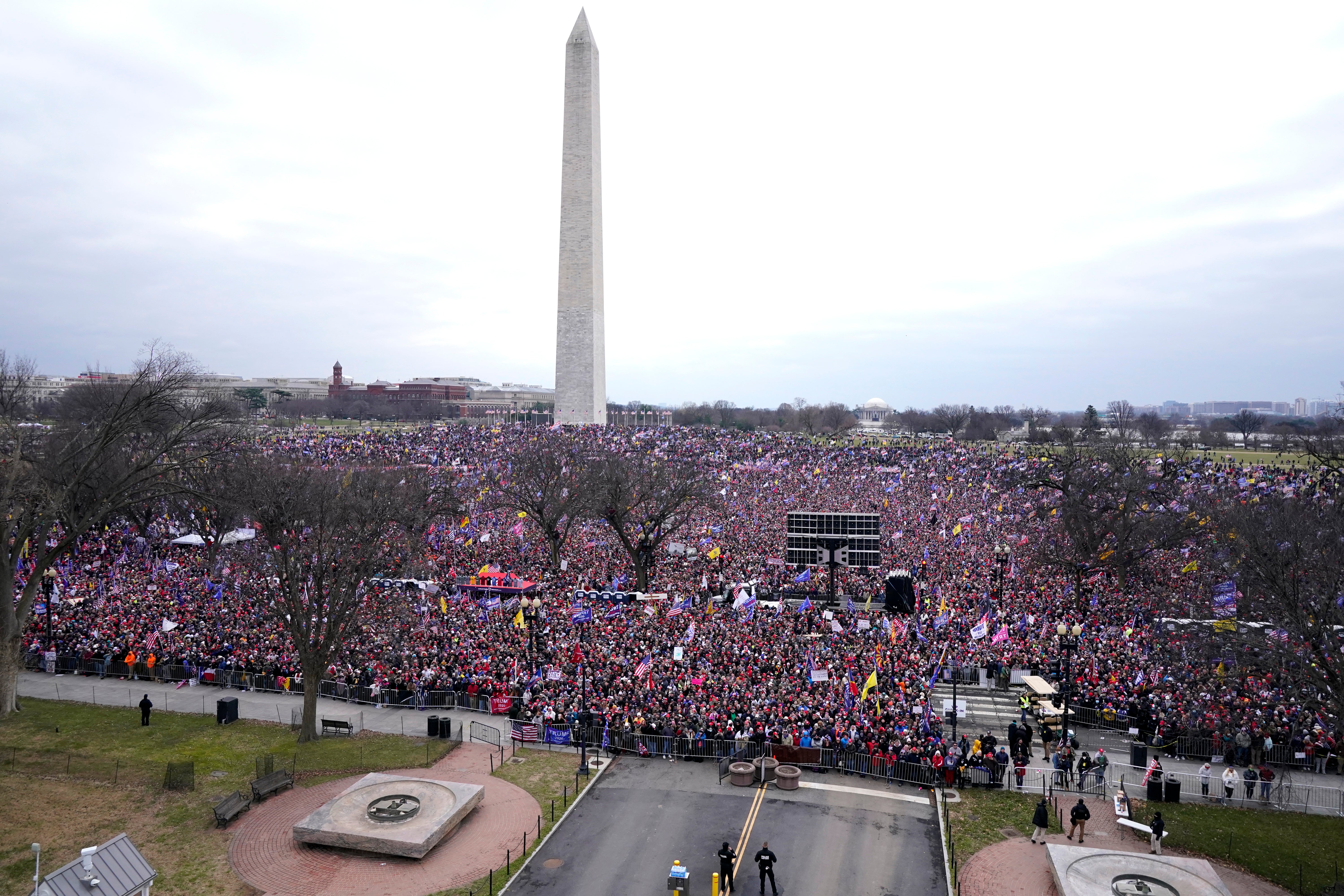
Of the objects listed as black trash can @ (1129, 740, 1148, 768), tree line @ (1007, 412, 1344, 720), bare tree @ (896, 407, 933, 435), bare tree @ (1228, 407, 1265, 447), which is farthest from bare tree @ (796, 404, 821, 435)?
black trash can @ (1129, 740, 1148, 768)

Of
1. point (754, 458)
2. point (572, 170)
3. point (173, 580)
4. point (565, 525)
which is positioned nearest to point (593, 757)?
point (565, 525)

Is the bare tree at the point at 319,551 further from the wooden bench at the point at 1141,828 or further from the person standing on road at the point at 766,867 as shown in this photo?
the wooden bench at the point at 1141,828

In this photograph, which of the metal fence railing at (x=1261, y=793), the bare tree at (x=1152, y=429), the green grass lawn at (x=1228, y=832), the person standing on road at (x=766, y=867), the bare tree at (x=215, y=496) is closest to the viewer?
the person standing on road at (x=766, y=867)

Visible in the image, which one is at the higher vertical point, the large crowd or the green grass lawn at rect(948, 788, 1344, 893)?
the large crowd

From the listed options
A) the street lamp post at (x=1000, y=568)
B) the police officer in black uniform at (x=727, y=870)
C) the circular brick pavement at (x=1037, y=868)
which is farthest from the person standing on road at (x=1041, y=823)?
the street lamp post at (x=1000, y=568)

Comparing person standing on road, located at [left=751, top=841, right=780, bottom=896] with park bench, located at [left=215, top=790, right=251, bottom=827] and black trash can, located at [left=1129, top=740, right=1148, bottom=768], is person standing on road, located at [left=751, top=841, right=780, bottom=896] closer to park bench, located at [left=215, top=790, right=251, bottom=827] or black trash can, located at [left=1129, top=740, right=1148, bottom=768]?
black trash can, located at [left=1129, top=740, right=1148, bottom=768]

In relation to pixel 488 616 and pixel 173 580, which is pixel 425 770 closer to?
pixel 488 616
